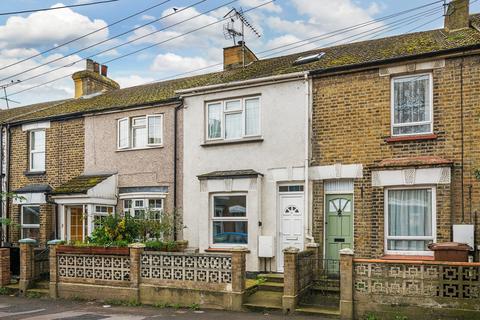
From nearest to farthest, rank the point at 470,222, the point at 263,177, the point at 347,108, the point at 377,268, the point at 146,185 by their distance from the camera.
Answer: the point at 377,268, the point at 470,222, the point at 347,108, the point at 263,177, the point at 146,185

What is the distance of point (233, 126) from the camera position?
47.8 ft

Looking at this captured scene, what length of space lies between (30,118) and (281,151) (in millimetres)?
10608

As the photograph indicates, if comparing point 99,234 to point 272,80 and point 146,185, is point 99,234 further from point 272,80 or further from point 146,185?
point 272,80

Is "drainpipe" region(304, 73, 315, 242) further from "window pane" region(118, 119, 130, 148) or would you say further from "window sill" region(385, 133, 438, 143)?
"window pane" region(118, 119, 130, 148)

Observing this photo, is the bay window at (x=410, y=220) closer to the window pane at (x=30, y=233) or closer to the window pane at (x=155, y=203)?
the window pane at (x=155, y=203)

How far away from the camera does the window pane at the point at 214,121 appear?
14774 millimetres

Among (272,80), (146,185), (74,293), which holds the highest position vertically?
(272,80)

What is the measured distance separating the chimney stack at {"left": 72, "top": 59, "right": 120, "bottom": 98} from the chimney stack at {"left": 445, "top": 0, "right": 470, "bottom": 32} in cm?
1429

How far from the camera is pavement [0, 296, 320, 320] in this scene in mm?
10500

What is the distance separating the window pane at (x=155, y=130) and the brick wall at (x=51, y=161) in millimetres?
3020

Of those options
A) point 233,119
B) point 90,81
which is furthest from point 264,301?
point 90,81

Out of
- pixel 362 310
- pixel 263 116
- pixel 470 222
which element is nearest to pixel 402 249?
pixel 470 222

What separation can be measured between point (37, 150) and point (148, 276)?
9160 millimetres

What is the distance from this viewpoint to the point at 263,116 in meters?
14.0
